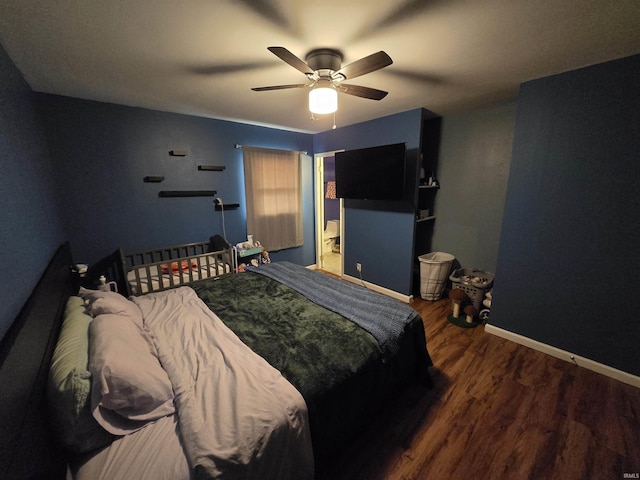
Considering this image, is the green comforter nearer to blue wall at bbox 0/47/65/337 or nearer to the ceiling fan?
blue wall at bbox 0/47/65/337

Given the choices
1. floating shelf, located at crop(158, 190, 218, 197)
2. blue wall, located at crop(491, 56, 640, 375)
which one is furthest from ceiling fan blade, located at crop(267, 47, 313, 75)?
floating shelf, located at crop(158, 190, 218, 197)

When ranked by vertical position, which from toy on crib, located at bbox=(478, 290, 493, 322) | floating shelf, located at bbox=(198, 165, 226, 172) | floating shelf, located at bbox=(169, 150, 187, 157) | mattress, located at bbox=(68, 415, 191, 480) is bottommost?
toy on crib, located at bbox=(478, 290, 493, 322)

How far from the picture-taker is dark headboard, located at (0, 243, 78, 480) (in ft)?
2.21

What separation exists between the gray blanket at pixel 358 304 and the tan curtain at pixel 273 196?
1.37 m

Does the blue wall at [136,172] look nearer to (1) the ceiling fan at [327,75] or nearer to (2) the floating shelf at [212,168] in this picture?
(2) the floating shelf at [212,168]

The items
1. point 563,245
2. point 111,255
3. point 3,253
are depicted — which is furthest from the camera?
point 111,255

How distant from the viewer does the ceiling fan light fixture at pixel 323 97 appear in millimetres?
1650

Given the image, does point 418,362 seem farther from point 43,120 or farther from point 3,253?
point 43,120

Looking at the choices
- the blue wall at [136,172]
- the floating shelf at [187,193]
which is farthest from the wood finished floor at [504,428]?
the floating shelf at [187,193]

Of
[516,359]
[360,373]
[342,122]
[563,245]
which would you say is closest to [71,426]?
[360,373]

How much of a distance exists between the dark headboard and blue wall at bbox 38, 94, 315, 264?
1.75 meters

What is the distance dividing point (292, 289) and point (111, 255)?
2.17 m

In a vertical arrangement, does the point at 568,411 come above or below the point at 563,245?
below

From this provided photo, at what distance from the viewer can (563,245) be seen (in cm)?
213
